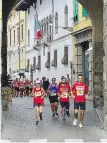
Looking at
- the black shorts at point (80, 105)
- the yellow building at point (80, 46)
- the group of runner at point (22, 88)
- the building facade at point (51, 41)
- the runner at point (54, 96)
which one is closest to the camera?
the black shorts at point (80, 105)

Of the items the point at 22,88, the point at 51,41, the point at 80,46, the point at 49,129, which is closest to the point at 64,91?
the point at 49,129

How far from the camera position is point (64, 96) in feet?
68.9

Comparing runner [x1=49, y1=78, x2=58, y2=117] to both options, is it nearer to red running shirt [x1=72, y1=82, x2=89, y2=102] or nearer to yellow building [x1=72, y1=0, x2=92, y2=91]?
red running shirt [x1=72, y1=82, x2=89, y2=102]

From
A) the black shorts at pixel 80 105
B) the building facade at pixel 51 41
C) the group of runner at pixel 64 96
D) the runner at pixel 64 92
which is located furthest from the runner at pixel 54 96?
the building facade at pixel 51 41

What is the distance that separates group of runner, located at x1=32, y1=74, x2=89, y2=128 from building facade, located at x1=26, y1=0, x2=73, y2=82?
19477 millimetres

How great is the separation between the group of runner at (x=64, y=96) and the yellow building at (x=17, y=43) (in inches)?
1573

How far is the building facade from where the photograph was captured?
43.6m

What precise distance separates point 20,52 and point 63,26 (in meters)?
23.0

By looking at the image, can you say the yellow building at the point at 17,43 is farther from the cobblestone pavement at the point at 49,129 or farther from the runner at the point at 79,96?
the runner at the point at 79,96

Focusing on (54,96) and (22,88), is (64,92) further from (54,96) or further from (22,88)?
(22,88)

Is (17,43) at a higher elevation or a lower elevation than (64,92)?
higher

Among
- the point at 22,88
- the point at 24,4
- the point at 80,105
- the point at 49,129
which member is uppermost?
the point at 24,4

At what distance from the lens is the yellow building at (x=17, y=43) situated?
64.7m

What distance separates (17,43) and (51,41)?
2004 centimetres
